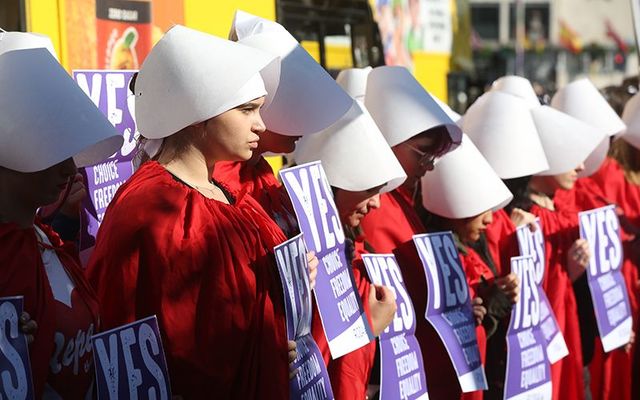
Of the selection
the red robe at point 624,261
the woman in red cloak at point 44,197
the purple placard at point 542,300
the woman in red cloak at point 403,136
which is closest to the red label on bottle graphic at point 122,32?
the woman in red cloak at point 403,136

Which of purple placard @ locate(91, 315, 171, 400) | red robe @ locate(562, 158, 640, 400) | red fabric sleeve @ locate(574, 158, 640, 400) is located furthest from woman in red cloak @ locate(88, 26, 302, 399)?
red fabric sleeve @ locate(574, 158, 640, 400)

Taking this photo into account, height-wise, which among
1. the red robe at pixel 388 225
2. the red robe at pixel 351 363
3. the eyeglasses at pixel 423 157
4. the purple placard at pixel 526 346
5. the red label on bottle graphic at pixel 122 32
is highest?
the red label on bottle graphic at pixel 122 32

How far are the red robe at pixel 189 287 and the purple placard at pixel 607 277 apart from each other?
2882 mm

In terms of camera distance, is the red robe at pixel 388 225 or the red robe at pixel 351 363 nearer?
the red robe at pixel 351 363

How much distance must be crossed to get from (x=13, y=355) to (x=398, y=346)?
6.03 feet

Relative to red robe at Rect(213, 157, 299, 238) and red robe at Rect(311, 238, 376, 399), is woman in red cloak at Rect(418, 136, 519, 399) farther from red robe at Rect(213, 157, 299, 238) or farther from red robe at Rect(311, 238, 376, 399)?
red robe at Rect(213, 157, 299, 238)

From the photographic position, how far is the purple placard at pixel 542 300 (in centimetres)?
506

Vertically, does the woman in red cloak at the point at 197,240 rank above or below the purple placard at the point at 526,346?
above

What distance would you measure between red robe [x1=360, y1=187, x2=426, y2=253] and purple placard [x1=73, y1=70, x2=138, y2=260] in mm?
940

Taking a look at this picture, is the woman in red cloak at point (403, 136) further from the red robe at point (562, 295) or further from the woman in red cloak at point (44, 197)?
the woman in red cloak at point (44, 197)

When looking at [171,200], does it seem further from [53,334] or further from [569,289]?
[569,289]

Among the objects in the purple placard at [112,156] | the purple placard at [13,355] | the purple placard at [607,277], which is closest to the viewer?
the purple placard at [13,355]

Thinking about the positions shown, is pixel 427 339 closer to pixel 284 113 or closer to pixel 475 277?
pixel 475 277

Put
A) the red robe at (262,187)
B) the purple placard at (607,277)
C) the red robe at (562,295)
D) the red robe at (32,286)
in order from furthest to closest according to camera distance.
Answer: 1. the purple placard at (607,277)
2. the red robe at (562,295)
3. the red robe at (262,187)
4. the red robe at (32,286)
